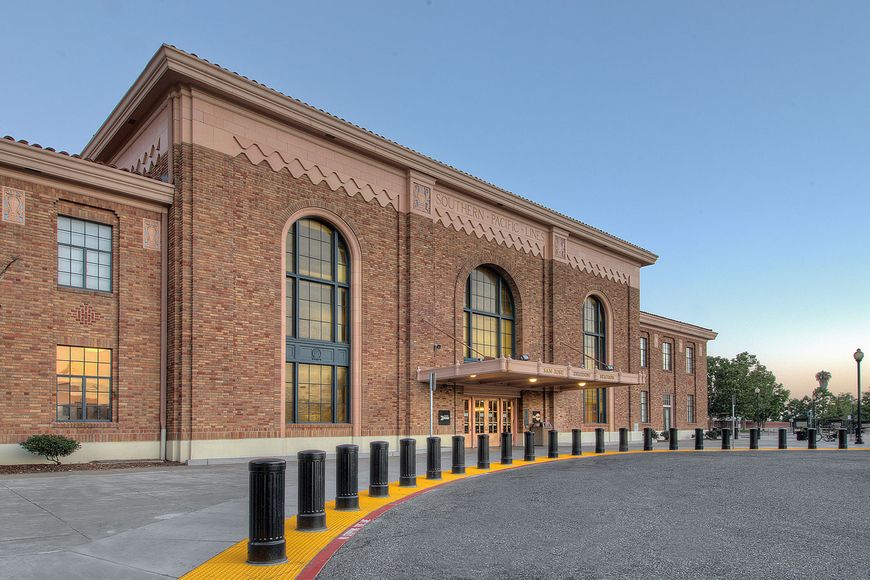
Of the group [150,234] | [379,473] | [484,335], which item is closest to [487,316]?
[484,335]

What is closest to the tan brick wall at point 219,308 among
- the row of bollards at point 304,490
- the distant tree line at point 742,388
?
the row of bollards at point 304,490

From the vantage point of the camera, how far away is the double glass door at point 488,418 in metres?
30.5

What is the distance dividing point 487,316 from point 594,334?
970 cm

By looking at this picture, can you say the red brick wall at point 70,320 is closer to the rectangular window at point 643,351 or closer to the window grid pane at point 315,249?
the window grid pane at point 315,249

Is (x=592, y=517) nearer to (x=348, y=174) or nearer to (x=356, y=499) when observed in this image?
(x=356, y=499)

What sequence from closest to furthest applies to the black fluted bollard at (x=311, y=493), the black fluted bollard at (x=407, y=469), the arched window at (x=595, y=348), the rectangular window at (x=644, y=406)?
the black fluted bollard at (x=311, y=493), the black fluted bollard at (x=407, y=469), the arched window at (x=595, y=348), the rectangular window at (x=644, y=406)

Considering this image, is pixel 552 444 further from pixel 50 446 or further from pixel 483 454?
pixel 50 446

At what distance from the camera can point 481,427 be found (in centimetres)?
3116

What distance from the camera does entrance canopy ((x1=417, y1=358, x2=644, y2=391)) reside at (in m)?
25.9

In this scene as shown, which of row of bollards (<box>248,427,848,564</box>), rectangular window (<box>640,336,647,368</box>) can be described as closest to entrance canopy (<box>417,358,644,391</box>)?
rectangular window (<box>640,336,647,368</box>)

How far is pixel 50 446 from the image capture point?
17.3 metres

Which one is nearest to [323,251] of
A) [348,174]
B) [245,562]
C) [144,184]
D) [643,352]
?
[348,174]

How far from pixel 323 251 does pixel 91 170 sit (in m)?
8.16

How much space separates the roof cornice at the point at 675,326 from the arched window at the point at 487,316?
1503 centimetres
